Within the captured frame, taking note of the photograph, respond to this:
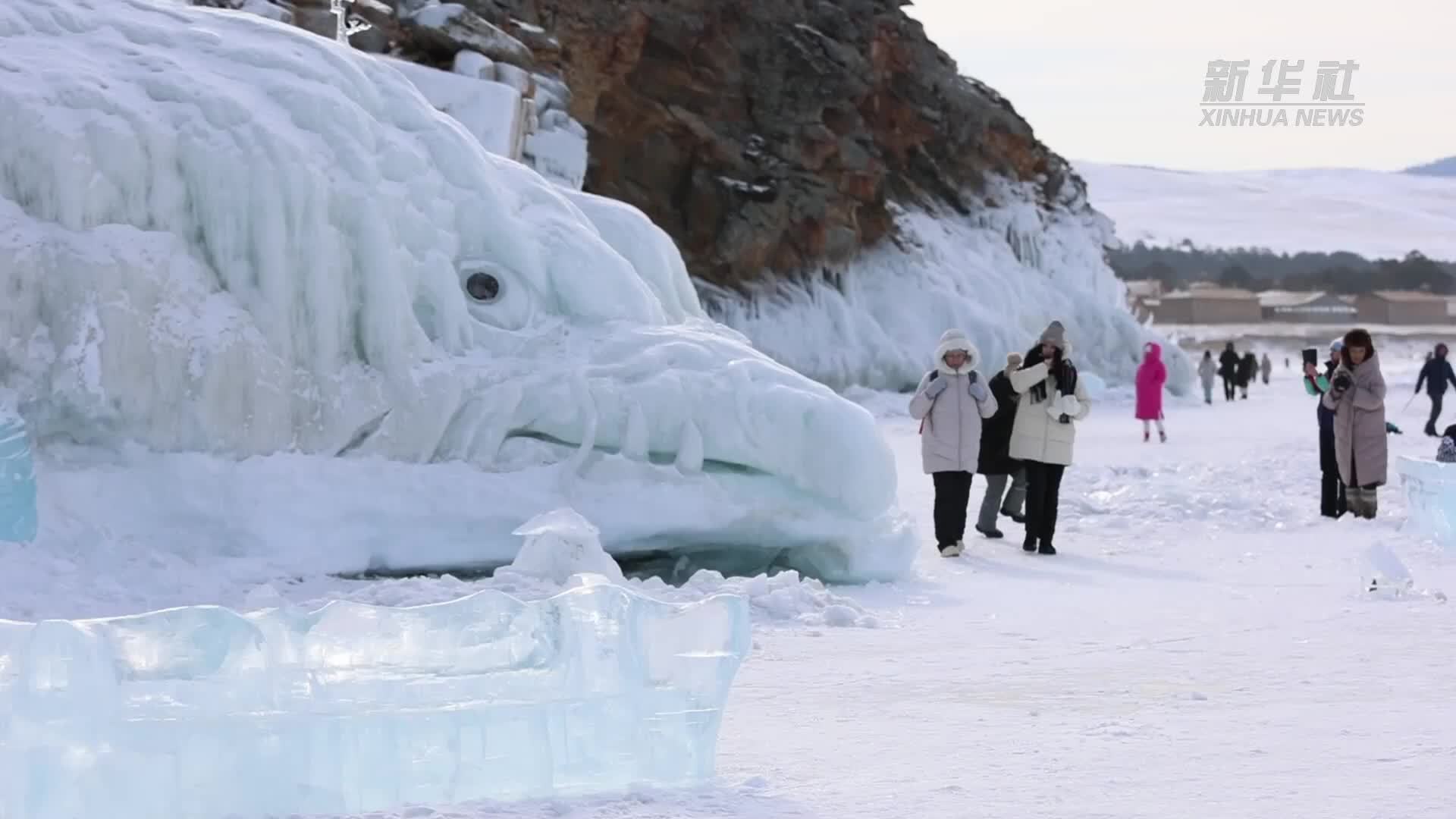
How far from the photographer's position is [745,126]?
43.0 m

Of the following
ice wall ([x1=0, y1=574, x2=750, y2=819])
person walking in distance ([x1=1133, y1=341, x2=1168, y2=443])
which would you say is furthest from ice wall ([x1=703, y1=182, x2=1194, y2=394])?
ice wall ([x1=0, y1=574, x2=750, y2=819])

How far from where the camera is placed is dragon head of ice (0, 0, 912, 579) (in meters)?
9.25

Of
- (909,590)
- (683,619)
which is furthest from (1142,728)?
(909,590)

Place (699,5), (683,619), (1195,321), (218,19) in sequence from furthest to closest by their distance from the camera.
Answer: (1195,321) → (699,5) → (218,19) → (683,619)

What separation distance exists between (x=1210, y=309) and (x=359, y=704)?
115 m

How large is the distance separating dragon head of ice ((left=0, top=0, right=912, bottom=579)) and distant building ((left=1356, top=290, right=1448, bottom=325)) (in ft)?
364

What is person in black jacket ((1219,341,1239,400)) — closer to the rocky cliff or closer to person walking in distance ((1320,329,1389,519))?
the rocky cliff

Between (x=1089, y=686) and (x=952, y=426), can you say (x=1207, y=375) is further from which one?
(x=1089, y=686)

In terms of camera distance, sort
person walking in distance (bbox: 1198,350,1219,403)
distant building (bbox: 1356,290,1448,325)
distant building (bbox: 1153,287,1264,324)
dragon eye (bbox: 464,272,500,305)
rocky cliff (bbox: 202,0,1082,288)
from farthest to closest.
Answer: distant building (bbox: 1153,287,1264,324), distant building (bbox: 1356,290,1448,325), person walking in distance (bbox: 1198,350,1219,403), rocky cliff (bbox: 202,0,1082,288), dragon eye (bbox: 464,272,500,305)

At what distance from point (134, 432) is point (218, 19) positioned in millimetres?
2705

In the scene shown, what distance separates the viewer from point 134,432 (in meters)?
9.29

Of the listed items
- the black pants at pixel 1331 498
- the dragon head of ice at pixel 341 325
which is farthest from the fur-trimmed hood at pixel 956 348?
the black pants at pixel 1331 498

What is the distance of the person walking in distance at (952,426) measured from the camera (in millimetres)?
11023

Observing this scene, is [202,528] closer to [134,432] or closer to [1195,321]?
[134,432]
